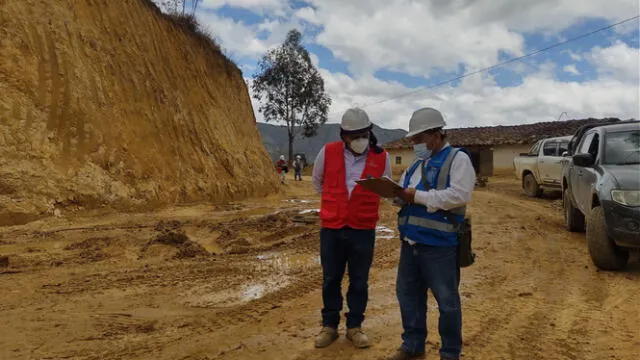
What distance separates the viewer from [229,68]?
64.5 ft

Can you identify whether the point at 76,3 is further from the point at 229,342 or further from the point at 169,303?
the point at 229,342

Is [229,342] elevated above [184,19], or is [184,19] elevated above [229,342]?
[184,19]

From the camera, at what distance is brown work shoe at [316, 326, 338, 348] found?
3.80m

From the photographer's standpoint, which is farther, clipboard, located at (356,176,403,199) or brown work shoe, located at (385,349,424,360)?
brown work shoe, located at (385,349,424,360)

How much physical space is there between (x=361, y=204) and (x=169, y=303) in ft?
7.82

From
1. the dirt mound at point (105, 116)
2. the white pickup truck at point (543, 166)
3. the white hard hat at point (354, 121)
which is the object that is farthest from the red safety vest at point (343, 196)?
the white pickup truck at point (543, 166)

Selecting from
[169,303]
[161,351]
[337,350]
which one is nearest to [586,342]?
[337,350]

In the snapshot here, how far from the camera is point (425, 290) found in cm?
353

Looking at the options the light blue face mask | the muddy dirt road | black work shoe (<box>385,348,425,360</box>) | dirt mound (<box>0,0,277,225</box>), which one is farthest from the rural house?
black work shoe (<box>385,348,425,360</box>)

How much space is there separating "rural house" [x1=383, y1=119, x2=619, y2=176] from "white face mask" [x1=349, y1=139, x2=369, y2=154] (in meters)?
26.5

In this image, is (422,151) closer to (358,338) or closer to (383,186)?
(383,186)

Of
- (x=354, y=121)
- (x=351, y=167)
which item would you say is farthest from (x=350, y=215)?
(x=354, y=121)

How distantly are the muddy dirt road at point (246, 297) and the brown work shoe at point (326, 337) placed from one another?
0.20 ft

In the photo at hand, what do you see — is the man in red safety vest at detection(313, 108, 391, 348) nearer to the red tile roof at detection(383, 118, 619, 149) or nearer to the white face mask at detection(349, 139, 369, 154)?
the white face mask at detection(349, 139, 369, 154)
